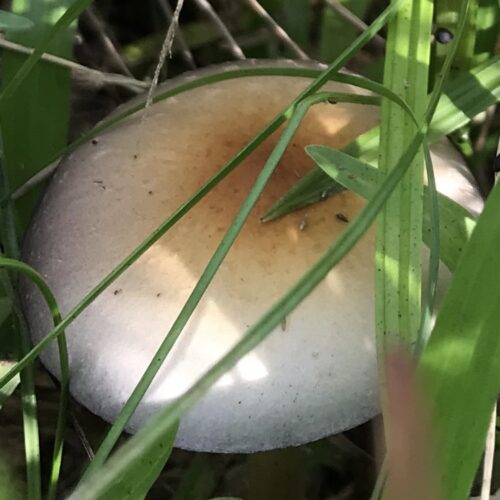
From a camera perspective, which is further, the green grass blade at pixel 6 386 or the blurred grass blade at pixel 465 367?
the green grass blade at pixel 6 386

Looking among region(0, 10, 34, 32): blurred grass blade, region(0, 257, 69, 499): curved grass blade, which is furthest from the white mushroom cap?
region(0, 10, 34, 32): blurred grass blade

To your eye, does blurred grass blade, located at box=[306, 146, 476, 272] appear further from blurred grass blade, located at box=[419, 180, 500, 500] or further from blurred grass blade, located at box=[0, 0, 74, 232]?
blurred grass blade, located at box=[0, 0, 74, 232]

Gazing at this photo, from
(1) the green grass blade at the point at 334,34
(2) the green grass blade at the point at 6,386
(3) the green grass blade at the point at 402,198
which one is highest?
(1) the green grass blade at the point at 334,34

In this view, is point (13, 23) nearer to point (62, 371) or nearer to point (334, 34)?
point (62, 371)

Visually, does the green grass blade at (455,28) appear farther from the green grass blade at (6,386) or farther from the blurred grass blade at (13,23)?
the green grass blade at (6,386)

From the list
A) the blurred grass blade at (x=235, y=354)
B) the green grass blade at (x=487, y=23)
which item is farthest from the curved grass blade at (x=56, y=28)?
the green grass blade at (x=487, y=23)

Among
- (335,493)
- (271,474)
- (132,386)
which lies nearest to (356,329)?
(132,386)

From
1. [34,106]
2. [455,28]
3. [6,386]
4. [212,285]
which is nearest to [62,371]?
[6,386]
